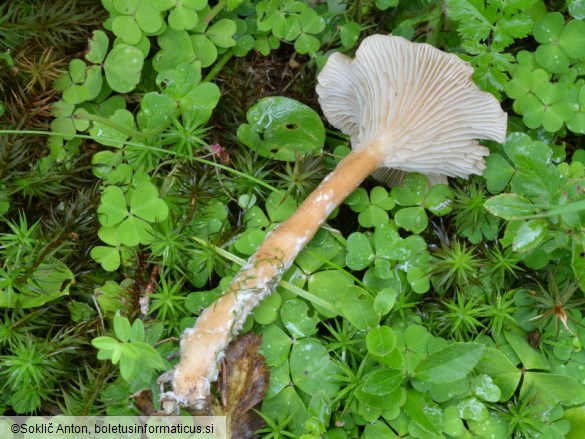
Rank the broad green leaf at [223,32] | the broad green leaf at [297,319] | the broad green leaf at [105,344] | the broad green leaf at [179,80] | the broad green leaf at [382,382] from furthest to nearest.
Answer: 1. the broad green leaf at [223,32]
2. the broad green leaf at [179,80]
3. the broad green leaf at [297,319]
4. the broad green leaf at [382,382]
5. the broad green leaf at [105,344]

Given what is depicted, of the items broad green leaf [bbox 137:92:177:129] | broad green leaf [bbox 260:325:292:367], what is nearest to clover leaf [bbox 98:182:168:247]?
broad green leaf [bbox 137:92:177:129]

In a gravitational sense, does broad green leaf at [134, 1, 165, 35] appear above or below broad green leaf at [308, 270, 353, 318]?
above

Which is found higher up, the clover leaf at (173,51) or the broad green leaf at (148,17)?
the broad green leaf at (148,17)

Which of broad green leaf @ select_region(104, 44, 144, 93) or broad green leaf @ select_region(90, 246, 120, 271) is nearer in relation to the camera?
broad green leaf @ select_region(90, 246, 120, 271)

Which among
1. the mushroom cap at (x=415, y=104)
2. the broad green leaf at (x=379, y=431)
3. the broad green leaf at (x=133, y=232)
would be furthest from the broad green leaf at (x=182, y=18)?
the broad green leaf at (x=379, y=431)

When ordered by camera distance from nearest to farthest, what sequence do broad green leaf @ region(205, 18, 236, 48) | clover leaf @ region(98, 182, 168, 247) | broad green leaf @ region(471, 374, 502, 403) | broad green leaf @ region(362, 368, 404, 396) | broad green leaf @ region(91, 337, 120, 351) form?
1. broad green leaf @ region(91, 337, 120, 351)
2. broad green leaf @ region(362, 368, 404, 396)
3. broad green leaf @ region(471, 374, 502, 403)
4. clover leaf @ region(98, 182, 168, 247)
5. broad green leaf @ region(205, 18, 236, 48)

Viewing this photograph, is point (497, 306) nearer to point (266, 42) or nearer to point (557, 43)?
point (557, 43)

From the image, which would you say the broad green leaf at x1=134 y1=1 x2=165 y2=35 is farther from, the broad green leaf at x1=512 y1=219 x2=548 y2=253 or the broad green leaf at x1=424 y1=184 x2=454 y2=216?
the broad green leaf at x1=512 y1=219 x2=548 y2=253

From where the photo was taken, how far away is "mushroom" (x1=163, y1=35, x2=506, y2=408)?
239 cm

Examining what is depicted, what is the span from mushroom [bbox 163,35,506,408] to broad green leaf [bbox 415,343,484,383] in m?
0.72

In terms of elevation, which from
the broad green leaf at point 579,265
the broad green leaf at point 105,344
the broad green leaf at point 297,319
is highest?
the broad green leaf at point 579,265

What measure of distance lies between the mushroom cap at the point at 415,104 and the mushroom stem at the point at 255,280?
134 millimetres

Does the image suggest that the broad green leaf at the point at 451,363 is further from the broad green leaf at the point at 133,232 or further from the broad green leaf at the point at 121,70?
the broad green leaf at the point at 121,70

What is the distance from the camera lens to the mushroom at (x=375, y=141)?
2.39 meters
